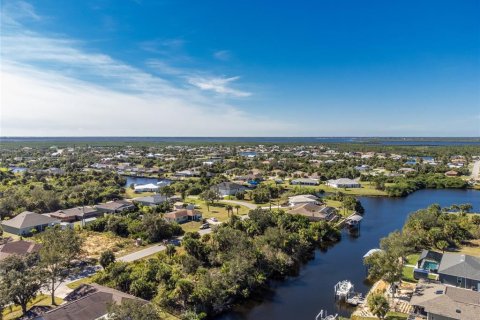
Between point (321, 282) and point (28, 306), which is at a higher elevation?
point (28, 306)

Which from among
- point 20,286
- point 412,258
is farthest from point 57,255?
point 412,258

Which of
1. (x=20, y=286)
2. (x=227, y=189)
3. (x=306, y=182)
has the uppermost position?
(x=20, y=286)

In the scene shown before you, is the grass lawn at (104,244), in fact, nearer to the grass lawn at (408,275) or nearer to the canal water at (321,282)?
the canal water at (321,282)

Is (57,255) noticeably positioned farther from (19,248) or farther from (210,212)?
(210,212)

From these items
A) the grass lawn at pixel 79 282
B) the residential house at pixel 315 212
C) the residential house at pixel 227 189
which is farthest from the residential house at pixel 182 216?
the residential house at pixel 227 189

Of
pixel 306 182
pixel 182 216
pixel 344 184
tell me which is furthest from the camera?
pixel 306 182

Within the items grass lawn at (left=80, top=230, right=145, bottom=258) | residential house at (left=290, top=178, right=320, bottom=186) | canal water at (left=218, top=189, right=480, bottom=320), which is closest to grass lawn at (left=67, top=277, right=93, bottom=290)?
grass lawn at (left=80, top=230, right=145, bottom=258)
